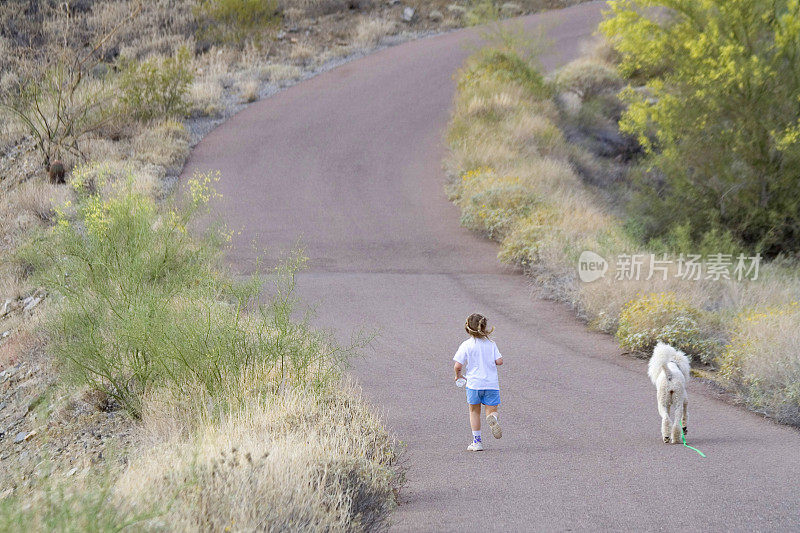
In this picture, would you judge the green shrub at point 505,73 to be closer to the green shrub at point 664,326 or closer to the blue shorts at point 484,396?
the green shrub at point 664,326

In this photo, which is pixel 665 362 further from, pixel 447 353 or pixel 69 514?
pixel 69 514

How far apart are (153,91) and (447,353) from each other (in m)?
13.6

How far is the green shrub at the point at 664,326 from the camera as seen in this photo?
10.0 m

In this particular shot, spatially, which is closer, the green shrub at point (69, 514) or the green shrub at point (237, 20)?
the green shrub at point (69, 514)

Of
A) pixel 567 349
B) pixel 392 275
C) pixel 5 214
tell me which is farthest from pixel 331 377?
pixel 5 214

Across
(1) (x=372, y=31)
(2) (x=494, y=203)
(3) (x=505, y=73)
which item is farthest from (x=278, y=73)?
(2) (x=494, y=203)

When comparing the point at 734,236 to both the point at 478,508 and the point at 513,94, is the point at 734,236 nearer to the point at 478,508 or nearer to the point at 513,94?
the point at 513,94

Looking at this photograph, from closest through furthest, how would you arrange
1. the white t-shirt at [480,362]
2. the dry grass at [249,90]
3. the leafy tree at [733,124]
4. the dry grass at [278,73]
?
the white t-shirt at [480,362] < the leafy tree at [733,124] < the dry grass at [249,90] < the dry grass at [278,73]

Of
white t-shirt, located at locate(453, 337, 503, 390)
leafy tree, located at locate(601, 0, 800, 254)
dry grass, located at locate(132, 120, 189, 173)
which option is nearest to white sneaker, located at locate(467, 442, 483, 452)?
white t-shirt, located at locate(453, 337, 503, 390)

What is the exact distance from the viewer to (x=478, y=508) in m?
5.69

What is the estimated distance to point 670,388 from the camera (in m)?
7.05

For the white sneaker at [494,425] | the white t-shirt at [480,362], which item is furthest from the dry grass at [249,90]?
the white sneaker at [494,425]

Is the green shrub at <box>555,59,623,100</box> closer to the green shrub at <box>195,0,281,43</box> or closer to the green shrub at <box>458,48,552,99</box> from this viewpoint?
the green shrub at <box>458,48,552,99</box>

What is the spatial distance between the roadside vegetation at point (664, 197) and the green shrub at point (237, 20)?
30.7ft
